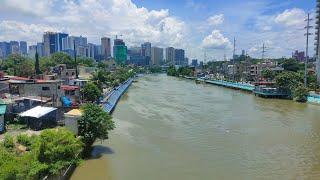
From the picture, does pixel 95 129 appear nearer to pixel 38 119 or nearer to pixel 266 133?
pixel 38 119

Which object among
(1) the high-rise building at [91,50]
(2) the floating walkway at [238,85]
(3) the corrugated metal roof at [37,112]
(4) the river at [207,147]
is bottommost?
(4) the river at [207,147]

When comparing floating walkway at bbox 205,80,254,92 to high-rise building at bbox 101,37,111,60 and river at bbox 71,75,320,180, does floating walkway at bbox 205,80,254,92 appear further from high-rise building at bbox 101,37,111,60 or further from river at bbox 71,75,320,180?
high-rise building at bbox 101,37,111,60

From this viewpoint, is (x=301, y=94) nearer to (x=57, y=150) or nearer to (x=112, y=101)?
(x=112, y=101)

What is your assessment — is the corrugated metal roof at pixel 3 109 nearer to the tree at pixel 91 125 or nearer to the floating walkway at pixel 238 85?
the tree at pixel 91 125

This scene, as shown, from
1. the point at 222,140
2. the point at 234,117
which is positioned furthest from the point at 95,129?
the point at 234,117

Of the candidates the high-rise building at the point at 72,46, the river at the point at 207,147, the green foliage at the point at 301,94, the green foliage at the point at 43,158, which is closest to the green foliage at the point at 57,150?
the green foliage at the point at 43,158

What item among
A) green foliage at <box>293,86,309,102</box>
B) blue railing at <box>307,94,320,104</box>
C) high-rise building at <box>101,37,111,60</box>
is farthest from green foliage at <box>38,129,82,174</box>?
high-rise building at <box>101,37,111,60</box>
